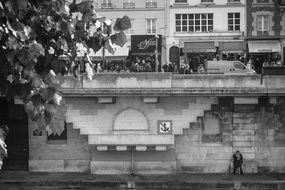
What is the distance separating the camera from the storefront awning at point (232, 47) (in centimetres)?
4581

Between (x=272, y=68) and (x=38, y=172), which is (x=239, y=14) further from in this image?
(x=38, y=172)

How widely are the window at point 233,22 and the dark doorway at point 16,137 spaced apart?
2383 centimetres

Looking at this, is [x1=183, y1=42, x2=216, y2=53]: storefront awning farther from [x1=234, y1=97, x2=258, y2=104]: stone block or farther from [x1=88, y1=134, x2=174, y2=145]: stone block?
[x1=88, y1=134, x2=174, y2=145]: stone block

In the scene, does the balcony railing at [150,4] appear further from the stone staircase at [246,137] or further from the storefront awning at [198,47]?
the stone staircase at [246,137]

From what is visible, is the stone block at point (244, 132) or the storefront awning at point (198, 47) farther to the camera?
the storefront awning at point (198, 47)

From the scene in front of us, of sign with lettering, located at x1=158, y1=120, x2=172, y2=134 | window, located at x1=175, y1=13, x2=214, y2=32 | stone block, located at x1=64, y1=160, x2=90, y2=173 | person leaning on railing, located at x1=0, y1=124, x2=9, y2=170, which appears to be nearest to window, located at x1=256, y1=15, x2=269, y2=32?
window, located at x1=175, y1=13, x2=214, y2=32

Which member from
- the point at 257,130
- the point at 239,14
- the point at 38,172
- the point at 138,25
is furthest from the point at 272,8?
the point at 38,172

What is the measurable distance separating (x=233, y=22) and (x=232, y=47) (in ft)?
7.14

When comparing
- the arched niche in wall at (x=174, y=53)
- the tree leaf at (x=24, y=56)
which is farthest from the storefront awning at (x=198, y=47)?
the tree leaf at (x=24, y=56)

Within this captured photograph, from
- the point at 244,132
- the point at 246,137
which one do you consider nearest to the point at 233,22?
the point at 244,132

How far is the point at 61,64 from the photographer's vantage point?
559 cm

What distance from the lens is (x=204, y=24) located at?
46.9 metres

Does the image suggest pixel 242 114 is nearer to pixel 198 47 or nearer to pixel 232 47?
pixel 198 47

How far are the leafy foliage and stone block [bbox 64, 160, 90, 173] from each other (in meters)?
21.5
